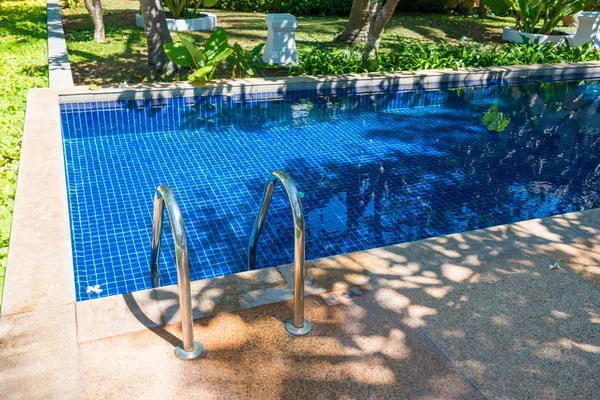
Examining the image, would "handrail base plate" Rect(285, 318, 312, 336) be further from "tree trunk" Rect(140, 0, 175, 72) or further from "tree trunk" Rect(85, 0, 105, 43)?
"tree trunk" Rect(85, 0, 105, 43)

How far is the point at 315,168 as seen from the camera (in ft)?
22.4

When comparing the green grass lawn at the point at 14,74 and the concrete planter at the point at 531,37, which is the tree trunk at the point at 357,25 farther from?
the green grass lawn at the point at 14,74

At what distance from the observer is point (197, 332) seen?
10.6 ft

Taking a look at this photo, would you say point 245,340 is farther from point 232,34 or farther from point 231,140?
point 232,34

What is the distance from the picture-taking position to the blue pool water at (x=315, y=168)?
16.9ft

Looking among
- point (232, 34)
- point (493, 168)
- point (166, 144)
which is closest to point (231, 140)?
point (166, 144)

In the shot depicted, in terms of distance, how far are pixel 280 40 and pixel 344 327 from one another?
791 centimetres

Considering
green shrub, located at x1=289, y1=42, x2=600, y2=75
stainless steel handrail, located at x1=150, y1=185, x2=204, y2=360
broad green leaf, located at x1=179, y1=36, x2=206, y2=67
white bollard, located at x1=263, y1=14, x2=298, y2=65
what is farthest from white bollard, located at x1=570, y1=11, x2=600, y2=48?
stainless steel handrail, located at x1=150, y1=185, x2=204, y2=360

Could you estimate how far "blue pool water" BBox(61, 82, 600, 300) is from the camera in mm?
Result: 5145

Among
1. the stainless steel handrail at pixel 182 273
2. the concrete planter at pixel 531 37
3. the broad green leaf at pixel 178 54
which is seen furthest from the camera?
the concrete planter at pixel 531 37

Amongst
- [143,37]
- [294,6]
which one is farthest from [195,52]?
[294,6]

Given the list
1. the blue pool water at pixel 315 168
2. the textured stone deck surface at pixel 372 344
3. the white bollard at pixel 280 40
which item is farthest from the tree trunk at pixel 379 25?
the textured stone deck surface at pixel 372 344

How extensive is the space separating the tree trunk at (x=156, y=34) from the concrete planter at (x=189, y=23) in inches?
161

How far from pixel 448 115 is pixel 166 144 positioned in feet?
15.3
